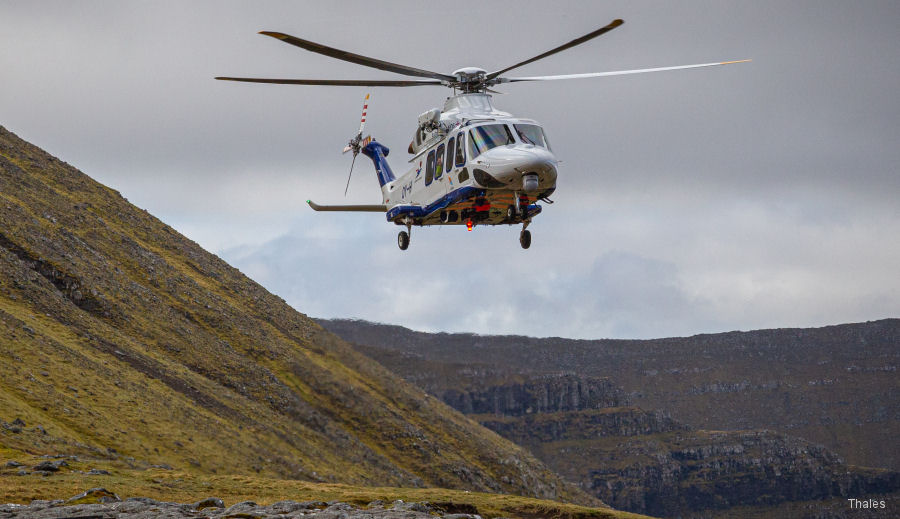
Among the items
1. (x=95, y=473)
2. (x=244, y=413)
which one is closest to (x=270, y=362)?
(x=244, y=413)

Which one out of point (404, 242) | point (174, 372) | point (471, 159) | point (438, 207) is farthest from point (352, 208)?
point (174, 372)

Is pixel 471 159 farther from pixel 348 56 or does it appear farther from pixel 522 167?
pixel 348 56

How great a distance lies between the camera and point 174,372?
423ft

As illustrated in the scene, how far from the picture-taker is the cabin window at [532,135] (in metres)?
45.6

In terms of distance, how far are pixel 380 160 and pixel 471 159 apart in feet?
57.8

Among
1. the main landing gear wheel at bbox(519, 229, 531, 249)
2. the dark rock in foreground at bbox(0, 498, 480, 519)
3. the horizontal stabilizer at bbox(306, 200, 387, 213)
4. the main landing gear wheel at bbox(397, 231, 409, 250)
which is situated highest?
the horizontal stabilizer at bbox(306, 200, 387, 213)

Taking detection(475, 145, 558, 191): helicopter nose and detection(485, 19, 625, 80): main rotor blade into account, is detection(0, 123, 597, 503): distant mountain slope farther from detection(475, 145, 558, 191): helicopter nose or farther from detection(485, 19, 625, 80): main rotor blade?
detection(485, 19, 625, 80): main rotor blade

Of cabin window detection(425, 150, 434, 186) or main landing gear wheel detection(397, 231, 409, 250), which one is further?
main landing gear wheel detection(397, 231, 409, 250)

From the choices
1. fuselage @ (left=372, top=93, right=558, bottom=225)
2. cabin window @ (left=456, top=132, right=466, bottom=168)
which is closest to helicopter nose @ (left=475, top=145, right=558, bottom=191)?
fuselage @ (left=372, top=93, right=558, bottom=225)

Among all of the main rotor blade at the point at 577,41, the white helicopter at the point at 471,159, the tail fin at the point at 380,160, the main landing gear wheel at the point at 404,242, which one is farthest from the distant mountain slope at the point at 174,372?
the main rotor blade at the point at 577,41

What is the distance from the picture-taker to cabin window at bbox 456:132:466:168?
4638 centimetres

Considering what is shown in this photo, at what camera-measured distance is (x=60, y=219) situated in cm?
15112

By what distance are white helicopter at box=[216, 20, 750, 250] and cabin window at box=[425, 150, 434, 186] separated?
5 cm

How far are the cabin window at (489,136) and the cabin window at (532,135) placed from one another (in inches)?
20.9
